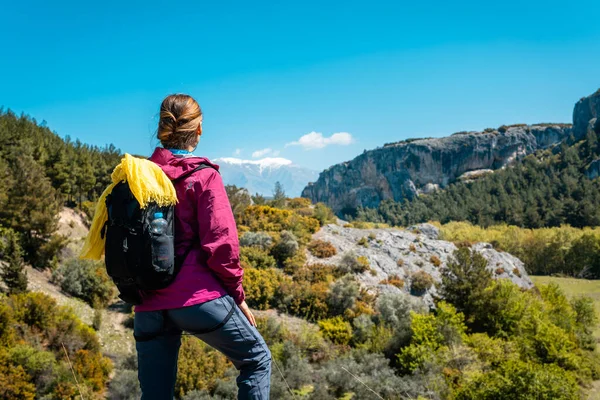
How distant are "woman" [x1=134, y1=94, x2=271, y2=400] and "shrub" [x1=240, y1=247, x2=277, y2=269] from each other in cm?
1534

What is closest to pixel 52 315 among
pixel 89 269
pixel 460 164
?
pixel 89 269

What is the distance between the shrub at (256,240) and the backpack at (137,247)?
1680 centimetres

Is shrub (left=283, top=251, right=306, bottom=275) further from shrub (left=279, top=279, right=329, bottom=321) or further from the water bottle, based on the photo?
the water bottle

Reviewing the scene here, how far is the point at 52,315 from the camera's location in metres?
10.9

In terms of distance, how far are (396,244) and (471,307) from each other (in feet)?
25.2

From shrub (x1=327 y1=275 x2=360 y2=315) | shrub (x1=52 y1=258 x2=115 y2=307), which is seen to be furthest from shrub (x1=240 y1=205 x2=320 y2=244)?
shrub (x1=52 y1=258 x2=115 y2=307)

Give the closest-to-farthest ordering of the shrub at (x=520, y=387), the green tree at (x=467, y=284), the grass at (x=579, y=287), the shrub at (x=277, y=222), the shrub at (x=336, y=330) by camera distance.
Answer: the shrub at (x=520, y=387), the shrub at (x=336, y=330), the green tree at (x=467, y=284), the shrub at (x=277, y=222), the grass at (x=579, y=287)

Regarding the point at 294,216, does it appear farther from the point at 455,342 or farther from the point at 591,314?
the point at 591,314

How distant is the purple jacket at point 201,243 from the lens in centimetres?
172

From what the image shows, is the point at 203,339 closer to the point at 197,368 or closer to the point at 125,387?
the point at 197,368

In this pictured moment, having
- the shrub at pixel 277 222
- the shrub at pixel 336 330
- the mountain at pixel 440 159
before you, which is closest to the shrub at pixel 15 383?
the shrub at pixel 336 330

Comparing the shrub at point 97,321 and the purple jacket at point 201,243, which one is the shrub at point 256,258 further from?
the purple jacket at point 201,243

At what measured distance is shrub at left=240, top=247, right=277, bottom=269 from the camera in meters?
17.2

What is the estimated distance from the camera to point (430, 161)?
4729 inches
